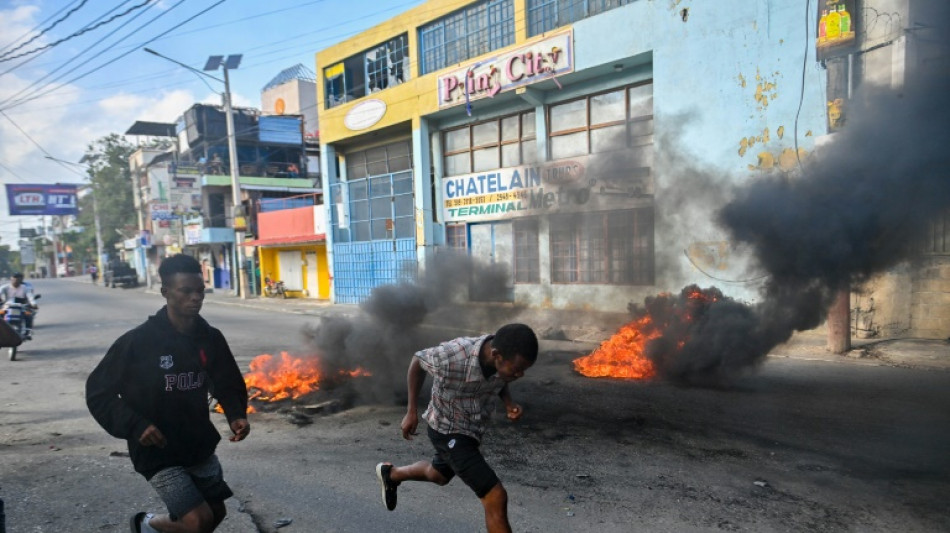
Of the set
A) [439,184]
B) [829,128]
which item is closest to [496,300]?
[829,128]

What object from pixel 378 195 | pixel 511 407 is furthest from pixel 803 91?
pixel 378 195

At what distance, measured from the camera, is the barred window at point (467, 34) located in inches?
575

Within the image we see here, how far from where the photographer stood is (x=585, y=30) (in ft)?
41.7

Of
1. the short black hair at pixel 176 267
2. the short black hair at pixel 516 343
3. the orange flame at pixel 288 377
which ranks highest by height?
the short black hair at pixel 176 267

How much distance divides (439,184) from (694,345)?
11483 millimetres

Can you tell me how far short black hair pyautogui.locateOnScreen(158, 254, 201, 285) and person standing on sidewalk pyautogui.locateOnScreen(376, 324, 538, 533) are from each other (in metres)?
1.25

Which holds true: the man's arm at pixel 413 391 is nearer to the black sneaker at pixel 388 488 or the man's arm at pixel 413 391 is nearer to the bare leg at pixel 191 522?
the black sneaker at pixel 388 488

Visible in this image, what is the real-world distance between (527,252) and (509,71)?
15.7ft

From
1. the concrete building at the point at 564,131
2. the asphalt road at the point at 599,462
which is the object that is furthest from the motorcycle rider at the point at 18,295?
the concrete building at the point at 564,131

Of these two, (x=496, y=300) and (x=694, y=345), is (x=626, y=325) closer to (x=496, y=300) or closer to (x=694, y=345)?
(x=694, y=345)

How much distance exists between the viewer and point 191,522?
247 centimetres

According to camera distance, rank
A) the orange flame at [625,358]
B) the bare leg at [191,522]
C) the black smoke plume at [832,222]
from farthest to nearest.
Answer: the orange flame at [625,358]
the black smoke plume at [832,222]
the bare leg at [191,522]

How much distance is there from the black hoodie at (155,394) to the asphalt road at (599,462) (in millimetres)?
1245

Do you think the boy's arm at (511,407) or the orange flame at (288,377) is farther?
the orange flame at (288,377)
